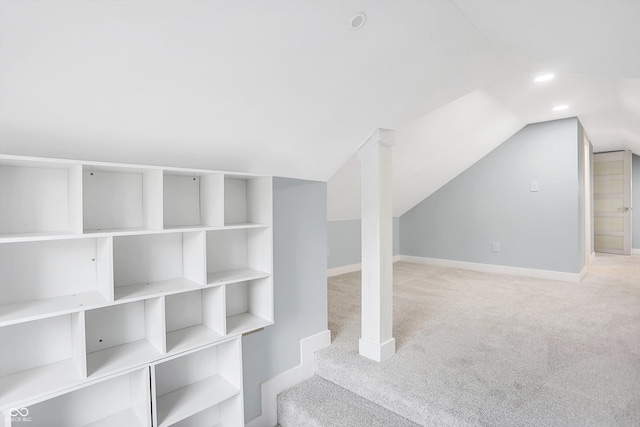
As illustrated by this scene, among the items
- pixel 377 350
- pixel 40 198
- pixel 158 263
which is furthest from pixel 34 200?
pixel 377 350

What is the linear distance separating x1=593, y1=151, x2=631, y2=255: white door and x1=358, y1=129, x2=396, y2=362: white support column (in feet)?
20.4

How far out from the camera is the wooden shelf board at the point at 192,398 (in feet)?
5.24

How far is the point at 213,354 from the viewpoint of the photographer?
6.33 ft

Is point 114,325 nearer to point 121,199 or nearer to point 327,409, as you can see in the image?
point 121,199

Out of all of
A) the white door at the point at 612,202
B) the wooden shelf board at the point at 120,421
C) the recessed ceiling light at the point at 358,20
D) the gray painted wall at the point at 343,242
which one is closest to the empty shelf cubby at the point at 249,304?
the wooden shelf board at the point at 120,421

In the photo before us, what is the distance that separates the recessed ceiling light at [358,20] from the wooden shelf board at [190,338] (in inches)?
60.7

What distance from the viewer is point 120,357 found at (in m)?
1.49

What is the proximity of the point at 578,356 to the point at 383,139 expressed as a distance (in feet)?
6.14

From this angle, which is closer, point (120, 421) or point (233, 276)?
point (120, 421)

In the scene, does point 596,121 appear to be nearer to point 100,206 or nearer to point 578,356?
point 578,356

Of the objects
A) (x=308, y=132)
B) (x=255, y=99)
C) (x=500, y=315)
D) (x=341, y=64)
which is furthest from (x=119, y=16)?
(x=500, y=315)

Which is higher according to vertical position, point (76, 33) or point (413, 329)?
point (76, 33)

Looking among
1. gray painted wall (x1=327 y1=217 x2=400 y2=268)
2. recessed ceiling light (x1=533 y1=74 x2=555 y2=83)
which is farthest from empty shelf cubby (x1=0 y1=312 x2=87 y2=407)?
recessed ceiling light (x1=533 y1=74 x2=555 y2=83)

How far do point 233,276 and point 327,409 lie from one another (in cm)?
96
